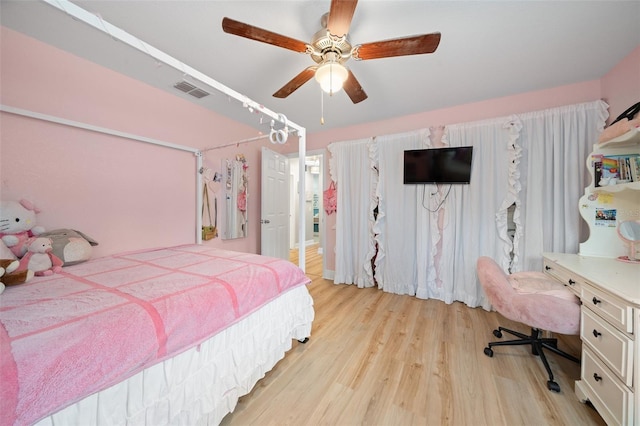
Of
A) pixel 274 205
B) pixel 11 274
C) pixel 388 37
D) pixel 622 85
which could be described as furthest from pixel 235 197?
pixel 622 85

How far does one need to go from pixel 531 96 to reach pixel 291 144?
10.9 ft

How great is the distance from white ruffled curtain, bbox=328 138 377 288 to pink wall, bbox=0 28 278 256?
1987 millimetres

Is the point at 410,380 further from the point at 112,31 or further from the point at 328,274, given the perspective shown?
the point at 112,31

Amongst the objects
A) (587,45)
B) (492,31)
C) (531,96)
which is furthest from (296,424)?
(531,96)

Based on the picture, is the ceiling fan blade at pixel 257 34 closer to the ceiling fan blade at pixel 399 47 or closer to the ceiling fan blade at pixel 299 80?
the ceiling fan blade at pixel 299 80

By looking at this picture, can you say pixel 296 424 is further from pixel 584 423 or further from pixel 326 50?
pixel 326 50

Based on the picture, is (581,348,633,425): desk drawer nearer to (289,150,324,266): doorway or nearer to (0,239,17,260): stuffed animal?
(0,239,17,260): stuffed animal

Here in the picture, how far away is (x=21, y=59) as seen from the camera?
1.63 metres

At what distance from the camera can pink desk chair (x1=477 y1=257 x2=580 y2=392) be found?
1.45 meters

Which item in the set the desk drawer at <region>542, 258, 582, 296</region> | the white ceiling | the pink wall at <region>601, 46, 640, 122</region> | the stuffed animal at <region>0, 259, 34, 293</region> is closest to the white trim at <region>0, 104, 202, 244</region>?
the white ceiling

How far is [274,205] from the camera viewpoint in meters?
3.66

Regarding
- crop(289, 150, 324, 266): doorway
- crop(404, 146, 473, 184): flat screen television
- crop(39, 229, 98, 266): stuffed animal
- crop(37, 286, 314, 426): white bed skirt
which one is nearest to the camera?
crop(37, 286, 314, 426): white bed skirt

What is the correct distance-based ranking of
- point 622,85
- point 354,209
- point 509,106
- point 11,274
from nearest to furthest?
point 11,274 < point 622,85 < point 509,106 < point 354,209

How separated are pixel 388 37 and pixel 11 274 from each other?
9.21 feet
